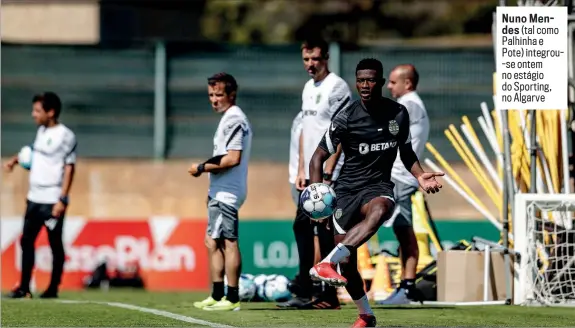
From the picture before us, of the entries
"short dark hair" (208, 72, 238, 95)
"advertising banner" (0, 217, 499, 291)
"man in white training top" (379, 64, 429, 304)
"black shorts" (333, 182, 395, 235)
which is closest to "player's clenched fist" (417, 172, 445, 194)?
"black shorts" (333, 182, 395, 235)

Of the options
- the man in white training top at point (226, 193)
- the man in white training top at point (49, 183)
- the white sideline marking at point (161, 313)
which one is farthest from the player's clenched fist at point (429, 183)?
the man in white training top at point (49, 183)

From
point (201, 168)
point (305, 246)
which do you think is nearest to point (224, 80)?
point (201, 168)

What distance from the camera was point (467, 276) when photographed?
1407cm

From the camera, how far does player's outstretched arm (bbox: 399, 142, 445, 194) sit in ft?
35.1

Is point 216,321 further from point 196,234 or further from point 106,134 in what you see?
point 106,134

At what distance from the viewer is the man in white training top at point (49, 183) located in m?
15.5

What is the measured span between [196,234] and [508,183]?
6105mm

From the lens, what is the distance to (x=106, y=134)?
70.7 ft

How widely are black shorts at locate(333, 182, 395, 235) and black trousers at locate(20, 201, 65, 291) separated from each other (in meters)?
5.34

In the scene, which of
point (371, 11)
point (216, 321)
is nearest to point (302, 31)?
point (371, 11)

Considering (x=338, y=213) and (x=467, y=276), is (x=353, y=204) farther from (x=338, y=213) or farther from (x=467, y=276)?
(x=467, y=276)

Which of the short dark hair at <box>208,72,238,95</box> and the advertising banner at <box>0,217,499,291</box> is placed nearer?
the short dark hair at <box>208,72,238,95</box>

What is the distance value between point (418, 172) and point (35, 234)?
605cm

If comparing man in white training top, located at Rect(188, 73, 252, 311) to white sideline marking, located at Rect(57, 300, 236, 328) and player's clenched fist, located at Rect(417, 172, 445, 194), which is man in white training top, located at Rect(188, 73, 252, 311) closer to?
white sideline marking, located at Rect(57, 300, 236, 328)
